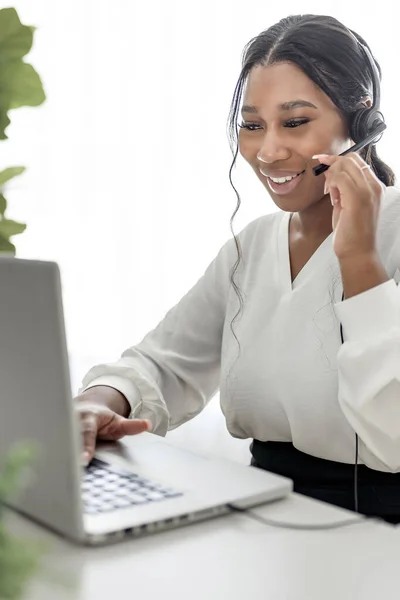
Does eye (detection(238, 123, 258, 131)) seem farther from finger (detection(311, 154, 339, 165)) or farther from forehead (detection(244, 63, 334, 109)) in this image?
finger (detection(311, 154, 339, 165))

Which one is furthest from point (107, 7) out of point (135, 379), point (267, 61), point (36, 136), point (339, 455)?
point (339, 455)

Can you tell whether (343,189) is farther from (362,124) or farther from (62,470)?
(62,470)

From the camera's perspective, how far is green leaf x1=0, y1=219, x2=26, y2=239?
631mm

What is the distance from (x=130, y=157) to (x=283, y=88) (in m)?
1.32

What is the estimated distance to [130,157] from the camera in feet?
8.75

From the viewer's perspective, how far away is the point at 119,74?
2656 millimetres

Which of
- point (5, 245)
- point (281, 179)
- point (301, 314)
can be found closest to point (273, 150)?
point (281, 179)

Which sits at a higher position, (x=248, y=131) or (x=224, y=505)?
(x=248, y=131)

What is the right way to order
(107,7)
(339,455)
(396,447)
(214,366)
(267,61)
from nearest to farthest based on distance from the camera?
(396,447), (339,455), (267,61), (214,366), (107,7)

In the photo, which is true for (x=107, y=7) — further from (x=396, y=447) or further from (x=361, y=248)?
(x=396, y=447)

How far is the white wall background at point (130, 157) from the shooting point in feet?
8.27

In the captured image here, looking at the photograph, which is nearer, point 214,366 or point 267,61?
point 267,61

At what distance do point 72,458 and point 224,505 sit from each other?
0.71 feet

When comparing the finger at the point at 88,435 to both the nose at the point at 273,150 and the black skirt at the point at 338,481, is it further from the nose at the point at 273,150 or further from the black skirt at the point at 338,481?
the nose at the point at 273,150
